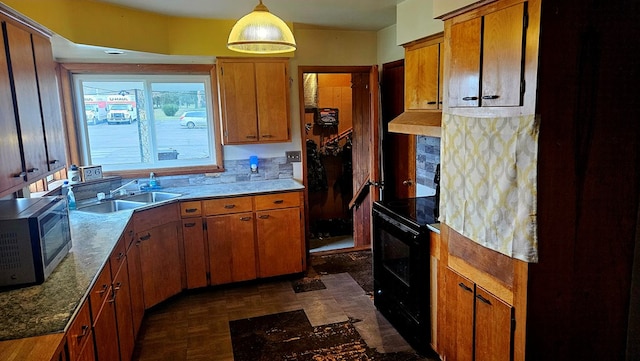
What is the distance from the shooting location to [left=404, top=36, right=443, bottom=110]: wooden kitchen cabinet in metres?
2.84

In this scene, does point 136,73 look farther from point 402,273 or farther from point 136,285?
point 402,273

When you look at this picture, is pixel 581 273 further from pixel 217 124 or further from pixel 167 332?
pixel 217 124

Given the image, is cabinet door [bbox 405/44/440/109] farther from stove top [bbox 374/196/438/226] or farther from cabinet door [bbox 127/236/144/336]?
cabinet door [bbox 127/236/144/336]

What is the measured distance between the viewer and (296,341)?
9.73 ft

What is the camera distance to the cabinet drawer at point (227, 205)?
12.1 ft

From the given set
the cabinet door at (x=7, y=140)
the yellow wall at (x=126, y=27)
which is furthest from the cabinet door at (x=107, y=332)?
the yellow wall at (x=126, y=27)

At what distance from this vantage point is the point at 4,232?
5.83ft

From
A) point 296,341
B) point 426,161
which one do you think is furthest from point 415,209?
point 296,341

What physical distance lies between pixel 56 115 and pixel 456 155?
2.34 m

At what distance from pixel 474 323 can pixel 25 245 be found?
2.17m

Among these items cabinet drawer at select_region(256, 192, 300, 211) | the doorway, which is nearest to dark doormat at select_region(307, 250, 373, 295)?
the doorway

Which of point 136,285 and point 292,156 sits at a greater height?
point 292,156

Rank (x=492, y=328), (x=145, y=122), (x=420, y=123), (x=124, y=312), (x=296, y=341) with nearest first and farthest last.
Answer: (x=492, y=328)
(x=124, y=312)
(x=420, y=123)
(x=296, y=341)
(x=145, y=122)

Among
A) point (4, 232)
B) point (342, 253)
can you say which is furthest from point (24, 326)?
point (342, 253)
